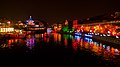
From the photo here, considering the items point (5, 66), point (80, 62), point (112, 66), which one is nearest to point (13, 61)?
point (5, 66)

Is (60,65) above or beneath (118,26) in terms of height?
beneath

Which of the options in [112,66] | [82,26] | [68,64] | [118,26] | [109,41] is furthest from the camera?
[82,26]

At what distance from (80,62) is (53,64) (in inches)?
158

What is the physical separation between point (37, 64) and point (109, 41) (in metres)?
29.8

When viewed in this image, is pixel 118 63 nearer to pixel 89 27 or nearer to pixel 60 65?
pixel 60 65

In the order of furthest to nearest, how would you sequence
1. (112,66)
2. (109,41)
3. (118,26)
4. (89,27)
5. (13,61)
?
(89,27), (118,26), (109,41), (13,61), (112,66)

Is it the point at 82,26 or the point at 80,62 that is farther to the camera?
the point at 82,26

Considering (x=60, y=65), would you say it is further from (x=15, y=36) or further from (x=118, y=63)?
(x=15, y=36)

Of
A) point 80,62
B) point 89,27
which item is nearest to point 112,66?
point 80,62

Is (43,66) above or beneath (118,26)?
beneath

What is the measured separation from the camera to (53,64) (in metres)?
32.8

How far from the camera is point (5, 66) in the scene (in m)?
31.2

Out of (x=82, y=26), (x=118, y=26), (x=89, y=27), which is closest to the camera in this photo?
(x=118, y=26)

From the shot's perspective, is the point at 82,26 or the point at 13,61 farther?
the point at 82,26
